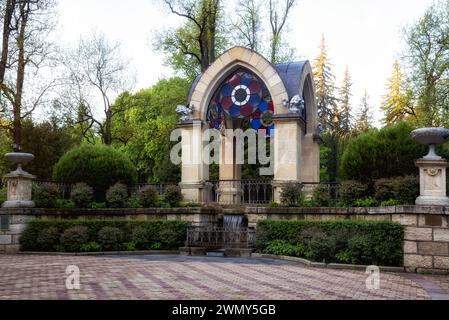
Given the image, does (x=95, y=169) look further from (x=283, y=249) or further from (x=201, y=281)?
(x=201, y=281)

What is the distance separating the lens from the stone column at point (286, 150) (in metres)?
16.4

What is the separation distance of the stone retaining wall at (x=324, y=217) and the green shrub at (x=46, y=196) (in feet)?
1.84

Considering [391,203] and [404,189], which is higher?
[404,189]

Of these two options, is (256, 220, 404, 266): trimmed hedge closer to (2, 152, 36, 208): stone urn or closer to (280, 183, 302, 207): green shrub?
(280, 183, 302, 207): green shrub

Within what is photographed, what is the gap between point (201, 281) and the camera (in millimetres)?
8297

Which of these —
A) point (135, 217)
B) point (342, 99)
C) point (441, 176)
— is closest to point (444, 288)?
point (441, 176)

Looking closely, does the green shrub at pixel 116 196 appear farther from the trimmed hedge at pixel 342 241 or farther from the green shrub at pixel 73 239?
the trimmed hedge at pixel 342 241

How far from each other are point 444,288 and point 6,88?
19002mm

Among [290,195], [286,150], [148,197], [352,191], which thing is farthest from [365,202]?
[148,197]

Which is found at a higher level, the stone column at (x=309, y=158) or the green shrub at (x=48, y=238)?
the stone column at (x=309, y=158)

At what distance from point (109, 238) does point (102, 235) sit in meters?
0.24

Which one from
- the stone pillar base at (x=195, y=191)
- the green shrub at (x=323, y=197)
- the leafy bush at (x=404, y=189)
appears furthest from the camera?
the stone pillar base at (x=195, y=191)

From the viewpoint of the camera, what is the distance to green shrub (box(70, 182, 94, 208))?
52.9 feet

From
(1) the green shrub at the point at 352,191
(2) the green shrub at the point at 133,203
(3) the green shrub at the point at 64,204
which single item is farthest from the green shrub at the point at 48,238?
(1) the green shrub at the point at 352,191
